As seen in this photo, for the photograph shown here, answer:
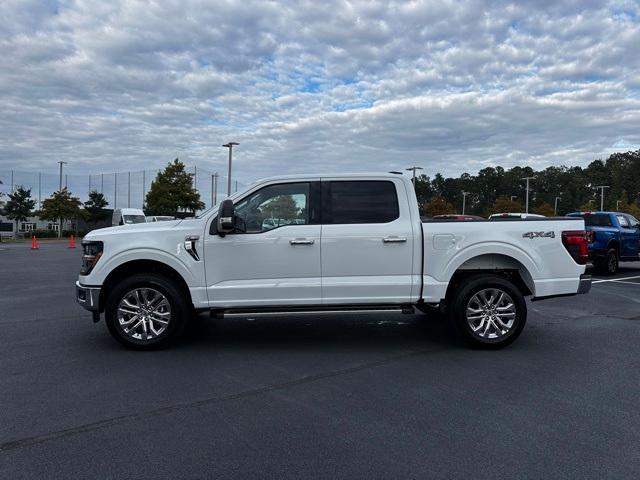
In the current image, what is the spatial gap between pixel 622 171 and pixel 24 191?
104m

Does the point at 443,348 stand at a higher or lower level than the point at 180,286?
lower

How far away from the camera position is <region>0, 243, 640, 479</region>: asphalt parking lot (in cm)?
350

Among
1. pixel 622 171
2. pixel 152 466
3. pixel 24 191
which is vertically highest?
pixel 622 171

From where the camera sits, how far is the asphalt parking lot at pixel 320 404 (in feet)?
11.5

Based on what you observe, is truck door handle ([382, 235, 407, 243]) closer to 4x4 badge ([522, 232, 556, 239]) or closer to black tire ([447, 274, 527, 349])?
black tire ([447, 274, 527, 349])

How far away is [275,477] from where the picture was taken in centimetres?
331

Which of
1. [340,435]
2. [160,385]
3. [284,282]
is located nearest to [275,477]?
[340,435]

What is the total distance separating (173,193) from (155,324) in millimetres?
46686

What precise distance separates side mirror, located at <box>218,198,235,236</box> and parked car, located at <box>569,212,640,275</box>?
1213 cm

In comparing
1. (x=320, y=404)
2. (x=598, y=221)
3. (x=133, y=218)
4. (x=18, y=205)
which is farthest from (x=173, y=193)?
(x=320, y=404)

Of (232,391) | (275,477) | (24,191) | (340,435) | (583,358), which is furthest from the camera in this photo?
(24,191)

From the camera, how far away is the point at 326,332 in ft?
24.2

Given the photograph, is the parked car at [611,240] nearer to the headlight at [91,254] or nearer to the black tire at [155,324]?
the black tire at [155,324]

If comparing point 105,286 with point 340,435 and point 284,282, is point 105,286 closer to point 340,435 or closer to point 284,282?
point 284,282
